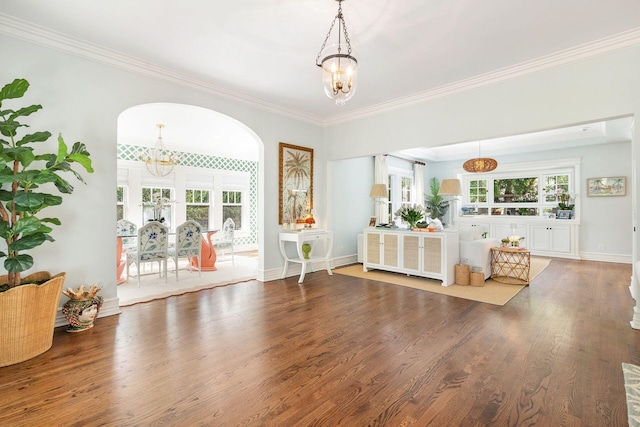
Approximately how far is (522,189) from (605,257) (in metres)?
2.26

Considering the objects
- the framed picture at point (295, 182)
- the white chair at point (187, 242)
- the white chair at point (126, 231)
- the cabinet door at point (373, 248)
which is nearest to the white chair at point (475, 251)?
the cabinet door at point (373, 248)

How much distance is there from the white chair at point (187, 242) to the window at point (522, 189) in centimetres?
733

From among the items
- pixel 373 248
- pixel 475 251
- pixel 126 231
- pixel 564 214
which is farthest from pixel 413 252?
pixel 126 231

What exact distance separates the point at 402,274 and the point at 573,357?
10.3 feet

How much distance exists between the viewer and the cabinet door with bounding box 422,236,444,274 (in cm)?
479

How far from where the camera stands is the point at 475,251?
192 inches

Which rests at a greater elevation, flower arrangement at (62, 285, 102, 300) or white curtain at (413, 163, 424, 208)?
white curtain at (413, 163, 424, 208)

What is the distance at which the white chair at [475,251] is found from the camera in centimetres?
484

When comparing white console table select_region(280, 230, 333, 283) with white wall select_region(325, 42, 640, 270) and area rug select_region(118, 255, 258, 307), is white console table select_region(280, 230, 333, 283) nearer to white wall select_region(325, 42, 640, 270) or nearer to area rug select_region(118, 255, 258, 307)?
area rug select_region(118, 255, 258, 307)

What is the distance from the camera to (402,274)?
554 cm

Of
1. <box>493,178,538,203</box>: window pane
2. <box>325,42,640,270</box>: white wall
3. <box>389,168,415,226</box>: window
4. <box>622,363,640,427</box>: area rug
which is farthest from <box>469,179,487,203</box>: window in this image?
<box>622,363,640,427</box>: area rug

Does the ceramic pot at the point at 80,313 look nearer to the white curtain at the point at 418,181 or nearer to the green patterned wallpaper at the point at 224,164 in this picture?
the green patterned wallpaper at the point at 224,164

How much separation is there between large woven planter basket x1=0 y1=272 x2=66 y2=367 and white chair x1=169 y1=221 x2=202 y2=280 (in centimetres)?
254

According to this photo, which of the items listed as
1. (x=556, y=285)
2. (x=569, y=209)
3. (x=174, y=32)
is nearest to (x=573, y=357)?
(x=556, y=285)
